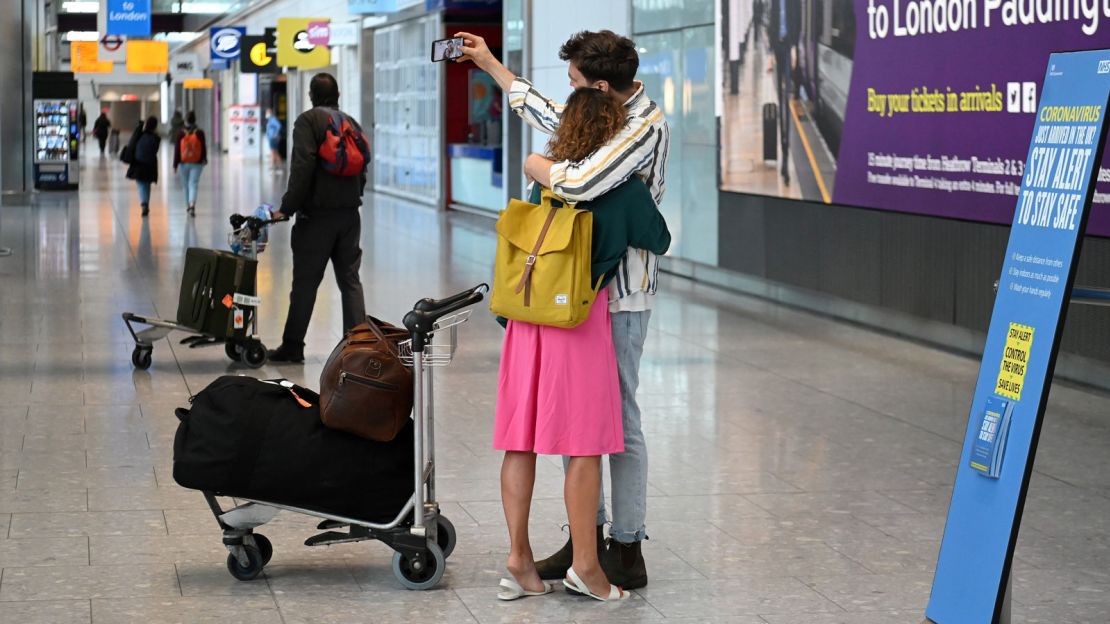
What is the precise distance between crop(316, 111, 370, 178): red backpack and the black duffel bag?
4086mm

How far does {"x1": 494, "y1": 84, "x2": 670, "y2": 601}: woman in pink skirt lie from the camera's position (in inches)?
168

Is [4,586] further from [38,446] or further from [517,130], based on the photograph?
[517,130]

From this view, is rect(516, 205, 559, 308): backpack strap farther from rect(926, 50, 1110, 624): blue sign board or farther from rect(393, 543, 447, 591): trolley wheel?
rect(926, 50, 1110, 624): blue sign board

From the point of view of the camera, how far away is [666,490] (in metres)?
5.85

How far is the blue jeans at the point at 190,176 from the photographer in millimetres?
22141

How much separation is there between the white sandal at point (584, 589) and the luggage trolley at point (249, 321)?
4.51 metres

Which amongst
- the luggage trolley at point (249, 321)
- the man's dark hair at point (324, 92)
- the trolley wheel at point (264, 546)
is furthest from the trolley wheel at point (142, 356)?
the trolley wheel at point (264, 546)

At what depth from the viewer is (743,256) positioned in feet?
41.7

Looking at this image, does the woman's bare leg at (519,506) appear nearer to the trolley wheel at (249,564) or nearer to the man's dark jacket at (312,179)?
the trolley wheel at (249,564)

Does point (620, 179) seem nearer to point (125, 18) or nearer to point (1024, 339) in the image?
point (1024, 339)

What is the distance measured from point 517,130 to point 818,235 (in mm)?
10155

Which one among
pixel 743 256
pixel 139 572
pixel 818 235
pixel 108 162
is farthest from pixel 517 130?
pixel 108 162

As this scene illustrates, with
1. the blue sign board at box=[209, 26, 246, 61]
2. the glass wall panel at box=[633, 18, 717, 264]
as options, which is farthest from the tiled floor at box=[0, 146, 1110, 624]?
the blue sign board at box=[209, 26, 246, 61]

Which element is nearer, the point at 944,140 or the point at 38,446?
the point at 38,446
